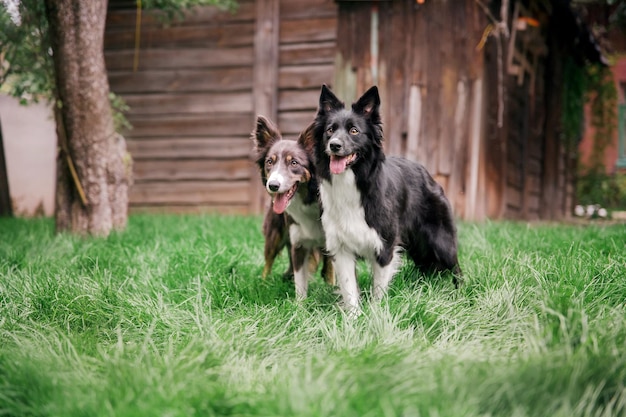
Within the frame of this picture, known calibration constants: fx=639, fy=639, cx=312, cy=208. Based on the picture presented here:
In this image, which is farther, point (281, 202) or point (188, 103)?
point (188, 103)

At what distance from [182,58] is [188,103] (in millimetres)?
723

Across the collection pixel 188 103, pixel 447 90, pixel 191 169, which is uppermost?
pixel 447 90

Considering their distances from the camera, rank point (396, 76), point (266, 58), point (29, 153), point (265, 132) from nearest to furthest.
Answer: point (265, 132)
point (396, 76)
point (266, 58)
point (29, 153)

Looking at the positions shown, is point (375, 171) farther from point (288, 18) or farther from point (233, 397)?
point (288, 18)

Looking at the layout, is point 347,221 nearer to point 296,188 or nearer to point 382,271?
point 382,271

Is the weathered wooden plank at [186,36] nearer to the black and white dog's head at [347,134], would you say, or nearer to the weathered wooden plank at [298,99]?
the weathered wooden plank at [298,99]

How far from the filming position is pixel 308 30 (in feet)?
30.9

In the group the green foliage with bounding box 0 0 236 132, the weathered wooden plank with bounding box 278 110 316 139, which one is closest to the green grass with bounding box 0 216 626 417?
the green foliage with bounding box 0 0 236 132

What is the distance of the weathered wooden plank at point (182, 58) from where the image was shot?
9.88 meters

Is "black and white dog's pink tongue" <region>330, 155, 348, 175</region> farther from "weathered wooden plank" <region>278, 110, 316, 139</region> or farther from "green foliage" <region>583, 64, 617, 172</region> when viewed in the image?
"green foliage" <region>583, 64, 617, 172</region>

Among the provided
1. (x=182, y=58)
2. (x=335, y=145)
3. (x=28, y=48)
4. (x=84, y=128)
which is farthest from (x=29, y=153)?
(x=335, y=145)

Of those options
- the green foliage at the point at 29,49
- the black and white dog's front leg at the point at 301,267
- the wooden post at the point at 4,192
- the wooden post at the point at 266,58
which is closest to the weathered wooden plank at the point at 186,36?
the wooden post at the point at 266,58

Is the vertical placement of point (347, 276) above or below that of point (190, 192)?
above

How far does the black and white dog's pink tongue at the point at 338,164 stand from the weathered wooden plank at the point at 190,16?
647cm
